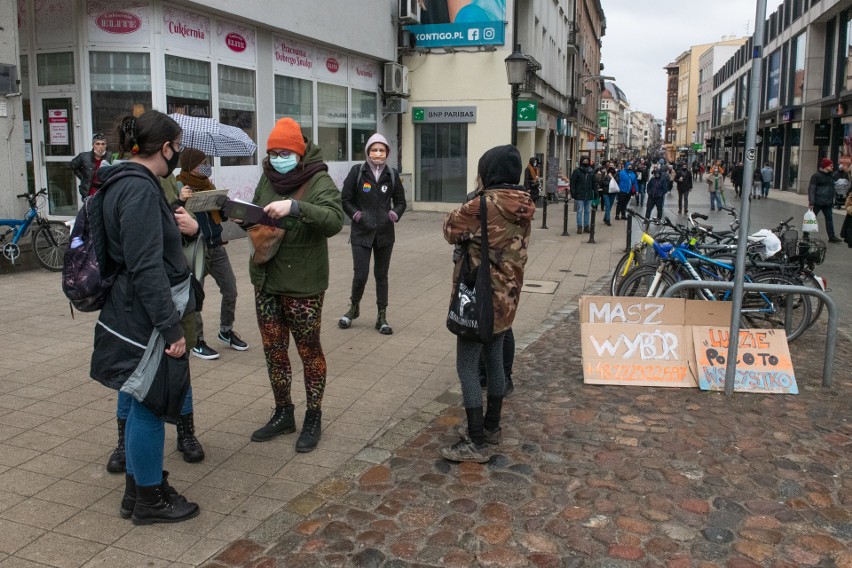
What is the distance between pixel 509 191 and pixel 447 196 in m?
20.1

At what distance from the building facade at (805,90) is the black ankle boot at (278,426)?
25.3 meters

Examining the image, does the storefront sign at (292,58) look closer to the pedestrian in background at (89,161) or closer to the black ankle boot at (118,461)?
the pedestrian in background at (89,161)

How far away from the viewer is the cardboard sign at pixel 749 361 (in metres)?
5.65

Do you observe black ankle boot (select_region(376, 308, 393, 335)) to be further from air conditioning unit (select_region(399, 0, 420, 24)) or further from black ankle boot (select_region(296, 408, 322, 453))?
air conditioning unit (select_region(399, 0, 420, 24))

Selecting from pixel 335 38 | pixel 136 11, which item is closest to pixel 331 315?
pixel 136 11

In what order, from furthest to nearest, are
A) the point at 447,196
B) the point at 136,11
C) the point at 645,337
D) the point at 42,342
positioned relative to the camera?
the point at 447,196 < the point at 136,11 < the point at 42,342 < the point at 645,337

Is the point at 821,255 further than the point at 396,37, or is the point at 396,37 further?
the point at 396,37

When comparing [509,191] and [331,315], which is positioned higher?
[509,191]

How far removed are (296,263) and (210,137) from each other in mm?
3539

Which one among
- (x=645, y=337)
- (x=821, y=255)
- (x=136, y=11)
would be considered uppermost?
(x=136, y=11)

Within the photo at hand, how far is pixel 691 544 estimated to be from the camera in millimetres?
3484

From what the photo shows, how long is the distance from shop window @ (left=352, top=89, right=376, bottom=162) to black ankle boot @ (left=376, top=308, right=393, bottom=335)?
13403mm

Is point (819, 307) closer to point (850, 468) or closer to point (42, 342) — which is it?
point (850, 468)

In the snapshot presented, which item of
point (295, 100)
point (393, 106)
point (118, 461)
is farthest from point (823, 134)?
point (118, 461)
